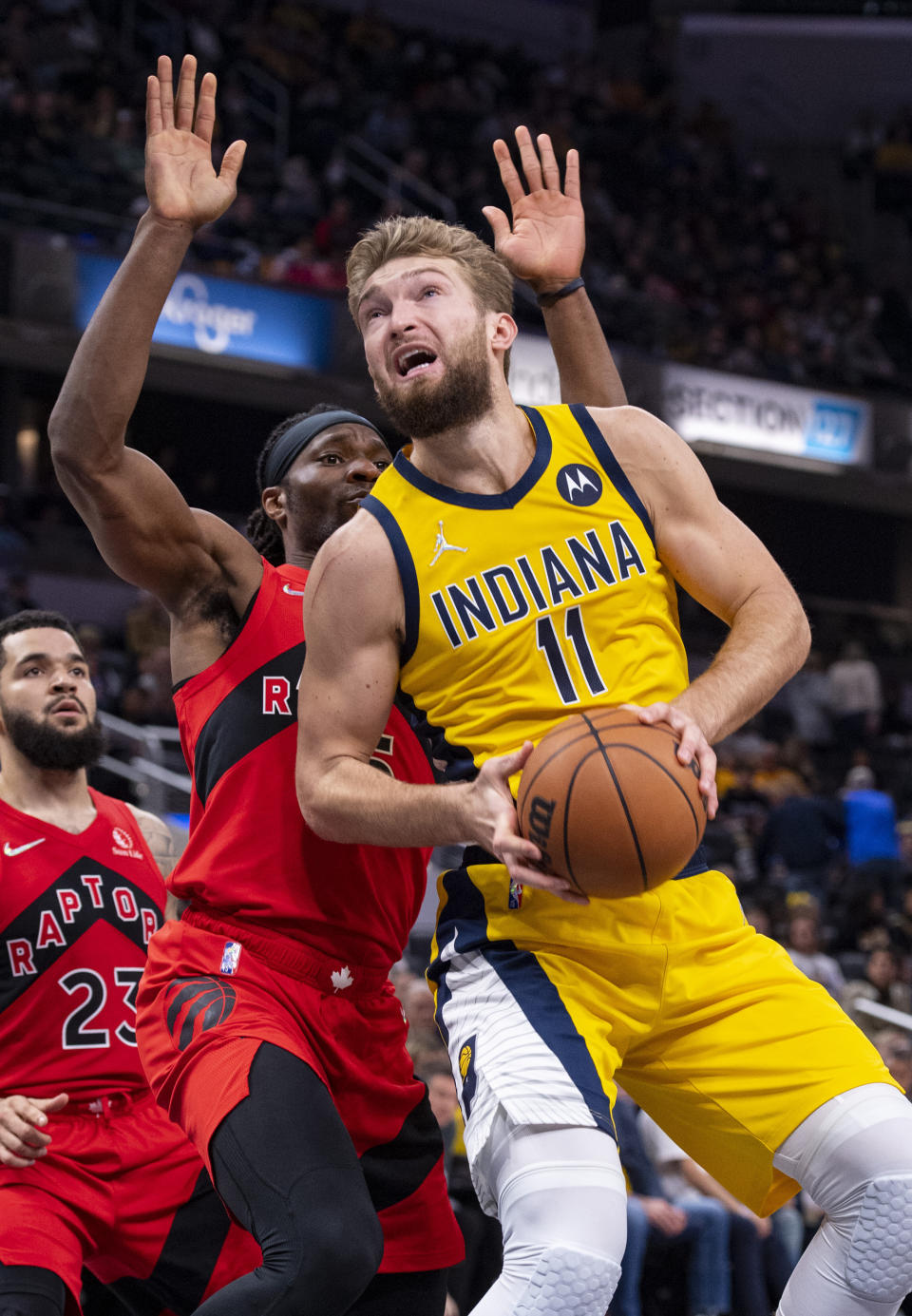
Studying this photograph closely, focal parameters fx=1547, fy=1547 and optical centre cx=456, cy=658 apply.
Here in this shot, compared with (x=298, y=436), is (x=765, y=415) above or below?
below

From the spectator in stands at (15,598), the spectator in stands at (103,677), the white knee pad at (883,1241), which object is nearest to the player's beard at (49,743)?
the white knee pad at (883,1241)

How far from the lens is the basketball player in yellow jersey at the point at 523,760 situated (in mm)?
3033

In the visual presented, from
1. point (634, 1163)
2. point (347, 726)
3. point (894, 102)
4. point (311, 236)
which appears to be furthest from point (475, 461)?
point (894, 102)

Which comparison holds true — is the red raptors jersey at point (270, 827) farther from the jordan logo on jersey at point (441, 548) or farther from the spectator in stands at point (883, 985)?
the spectator in stands at point (883, 985)

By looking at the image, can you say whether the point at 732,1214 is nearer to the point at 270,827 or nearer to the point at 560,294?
the point at 270,827

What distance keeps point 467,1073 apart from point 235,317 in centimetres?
1455

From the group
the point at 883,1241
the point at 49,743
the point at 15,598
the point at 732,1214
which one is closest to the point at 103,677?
the point at 15,598

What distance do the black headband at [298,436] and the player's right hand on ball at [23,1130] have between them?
177cm

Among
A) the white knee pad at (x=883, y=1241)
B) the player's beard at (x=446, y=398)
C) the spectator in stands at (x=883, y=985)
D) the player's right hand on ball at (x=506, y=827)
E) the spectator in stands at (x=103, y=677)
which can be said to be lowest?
the spectator in stands at (x=883, y=985)

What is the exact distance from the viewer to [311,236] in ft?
58.2

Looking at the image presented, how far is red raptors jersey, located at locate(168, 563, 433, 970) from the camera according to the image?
3648 millimetres

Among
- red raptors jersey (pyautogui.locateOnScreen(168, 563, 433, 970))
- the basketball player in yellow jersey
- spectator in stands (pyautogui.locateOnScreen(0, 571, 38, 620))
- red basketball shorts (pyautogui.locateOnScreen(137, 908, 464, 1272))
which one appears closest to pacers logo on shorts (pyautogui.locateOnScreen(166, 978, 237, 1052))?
red basketball shorts (pyautogui.locateOnScreen(137, 908, 464, 1272))

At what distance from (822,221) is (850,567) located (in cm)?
556

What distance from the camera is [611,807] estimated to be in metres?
2.86
